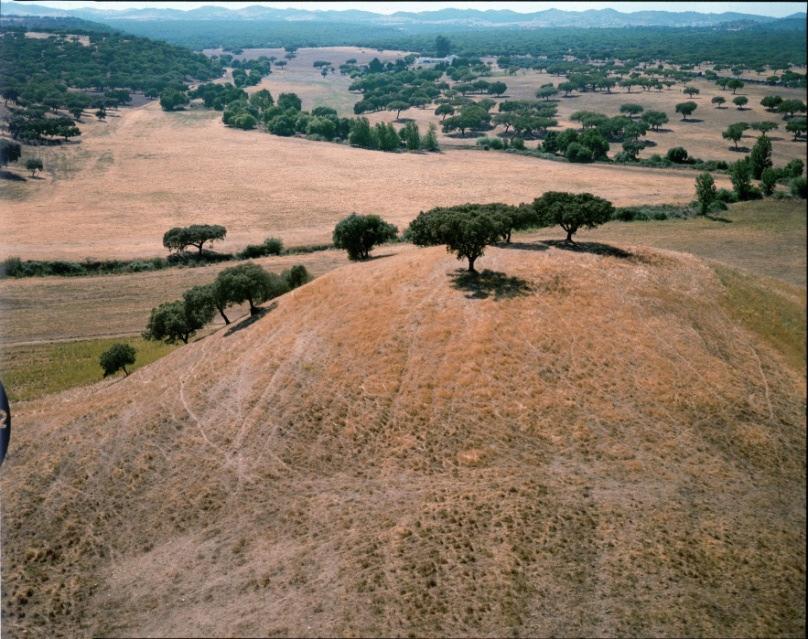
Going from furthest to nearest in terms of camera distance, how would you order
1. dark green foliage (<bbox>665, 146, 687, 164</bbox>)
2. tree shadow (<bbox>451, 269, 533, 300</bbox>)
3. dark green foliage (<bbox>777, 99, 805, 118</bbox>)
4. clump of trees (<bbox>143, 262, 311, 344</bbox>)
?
1. dark green foliage (<bbox>777, 99, 805, 118</bbox>)
2. dark green foliage (<bbox>665, 146, 687, 164</bbox>)
3. clump of trees (<bbox>143, 262, 311, 344</bbox>)
4. tree shadow (<bbox>451, 269, 533, 300</bbox>)

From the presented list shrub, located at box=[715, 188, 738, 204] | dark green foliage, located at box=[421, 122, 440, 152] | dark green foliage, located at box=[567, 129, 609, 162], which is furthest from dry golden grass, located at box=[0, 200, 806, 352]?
dark green foliage, located at box=[421, 122, 440, 152]

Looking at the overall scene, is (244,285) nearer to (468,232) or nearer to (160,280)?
(468,232)

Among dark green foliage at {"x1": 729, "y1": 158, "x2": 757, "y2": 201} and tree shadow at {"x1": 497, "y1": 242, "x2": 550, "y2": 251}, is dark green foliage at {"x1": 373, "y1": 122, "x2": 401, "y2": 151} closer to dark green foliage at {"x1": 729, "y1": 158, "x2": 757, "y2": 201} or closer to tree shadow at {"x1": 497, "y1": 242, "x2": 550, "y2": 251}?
dark green foliage at {"x1": 729, "y1": 158, "x2": 757, "y2": 201}

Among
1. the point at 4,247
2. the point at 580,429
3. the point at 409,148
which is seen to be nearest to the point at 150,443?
the point at 580,429

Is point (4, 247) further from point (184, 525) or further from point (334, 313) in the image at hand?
point (184, 525)

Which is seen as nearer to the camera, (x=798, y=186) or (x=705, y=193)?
(x=798, y=186)

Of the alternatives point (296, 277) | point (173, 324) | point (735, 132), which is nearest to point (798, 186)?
point (296, 277)

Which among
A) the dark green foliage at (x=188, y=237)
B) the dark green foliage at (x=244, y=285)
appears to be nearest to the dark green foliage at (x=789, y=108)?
the dark green foliage at (x=188, y=237)
